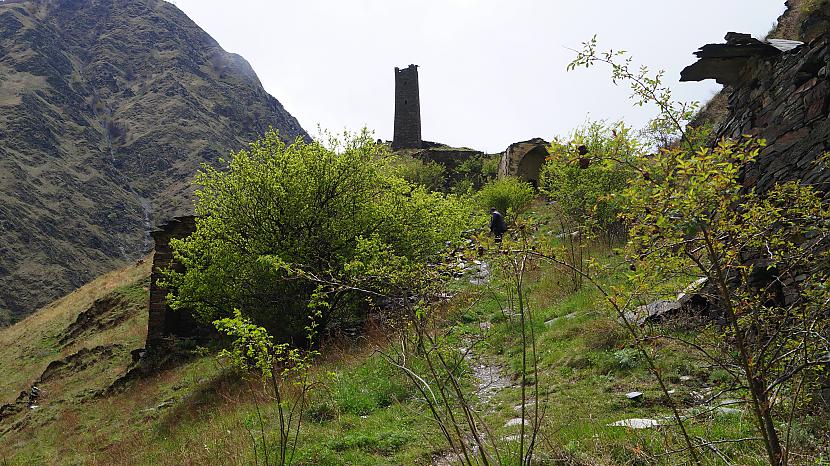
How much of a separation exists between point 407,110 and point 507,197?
30.8 metres

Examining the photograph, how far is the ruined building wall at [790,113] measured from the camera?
462 cm


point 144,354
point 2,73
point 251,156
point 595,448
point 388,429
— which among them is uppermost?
point 2,73

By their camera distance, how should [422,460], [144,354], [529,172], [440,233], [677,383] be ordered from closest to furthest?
[422,460], [677,383], [440,233], [144,354], [529,172]

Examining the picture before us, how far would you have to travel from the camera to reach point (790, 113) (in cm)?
505

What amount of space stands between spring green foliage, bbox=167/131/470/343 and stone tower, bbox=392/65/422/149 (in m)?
39.9

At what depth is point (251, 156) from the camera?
Result: 1292 cm

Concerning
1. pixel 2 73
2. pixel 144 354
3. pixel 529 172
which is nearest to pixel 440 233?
pixel 144 354

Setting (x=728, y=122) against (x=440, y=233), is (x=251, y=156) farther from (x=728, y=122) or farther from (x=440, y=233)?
(x=728, y=122)

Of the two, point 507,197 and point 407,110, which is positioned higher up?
point 407,110

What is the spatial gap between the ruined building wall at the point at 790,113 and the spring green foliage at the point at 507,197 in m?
18.4

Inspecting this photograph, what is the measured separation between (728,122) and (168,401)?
12.3 meters

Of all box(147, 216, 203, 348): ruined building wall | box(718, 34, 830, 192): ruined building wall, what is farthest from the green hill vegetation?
box(147, 216, 203, 348): ruined building wall

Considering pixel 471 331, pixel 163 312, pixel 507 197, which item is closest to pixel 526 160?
pixel 507 197

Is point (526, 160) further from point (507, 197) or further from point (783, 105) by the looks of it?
point (783, 105)
